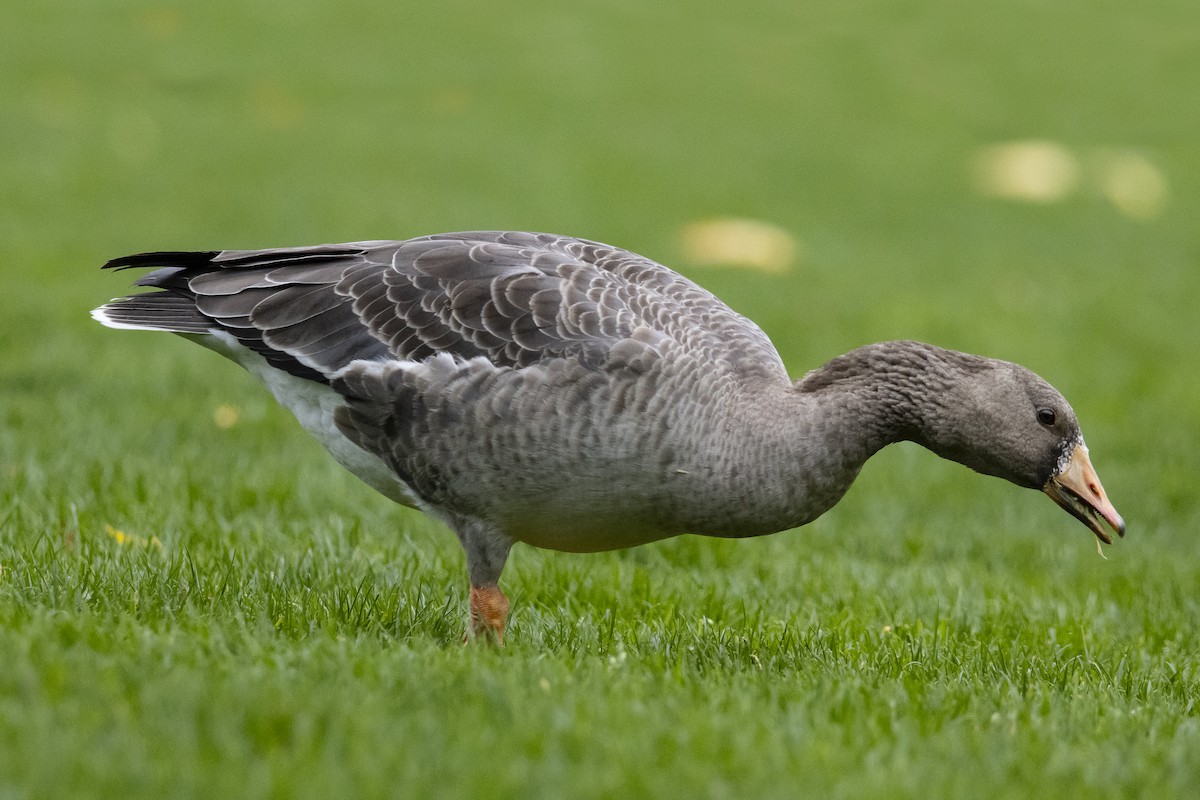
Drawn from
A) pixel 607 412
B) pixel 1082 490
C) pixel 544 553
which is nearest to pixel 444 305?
pixel 607 412

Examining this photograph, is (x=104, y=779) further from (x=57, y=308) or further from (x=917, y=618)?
(x=57, y=308)

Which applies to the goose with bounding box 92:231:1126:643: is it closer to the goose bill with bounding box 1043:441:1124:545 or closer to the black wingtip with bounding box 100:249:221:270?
the goose bill with bounding box 1043:441:1124:545

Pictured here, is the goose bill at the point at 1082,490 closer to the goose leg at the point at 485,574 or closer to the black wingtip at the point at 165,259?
the goose leg at the point at 485,574

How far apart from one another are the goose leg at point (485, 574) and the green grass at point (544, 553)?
0.11 metres

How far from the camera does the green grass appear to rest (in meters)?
3.39

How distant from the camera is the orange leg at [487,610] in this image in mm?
4742

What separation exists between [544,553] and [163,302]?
2101mm

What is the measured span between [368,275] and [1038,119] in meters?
20.6

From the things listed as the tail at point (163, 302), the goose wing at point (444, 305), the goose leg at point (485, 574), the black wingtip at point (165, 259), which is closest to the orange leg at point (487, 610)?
the goose leg at point (485, 574)

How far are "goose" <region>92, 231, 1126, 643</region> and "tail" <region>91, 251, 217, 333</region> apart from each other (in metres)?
0.49

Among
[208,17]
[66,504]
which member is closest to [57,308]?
[66,504]

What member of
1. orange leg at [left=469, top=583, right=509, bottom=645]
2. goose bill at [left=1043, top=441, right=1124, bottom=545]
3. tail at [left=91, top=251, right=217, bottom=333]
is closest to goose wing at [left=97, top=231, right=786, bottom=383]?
tail at [left=91, top=251, right=217, bottom=333]

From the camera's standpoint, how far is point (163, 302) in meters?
5.43

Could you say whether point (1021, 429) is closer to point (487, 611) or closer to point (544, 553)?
point (487, 611)
